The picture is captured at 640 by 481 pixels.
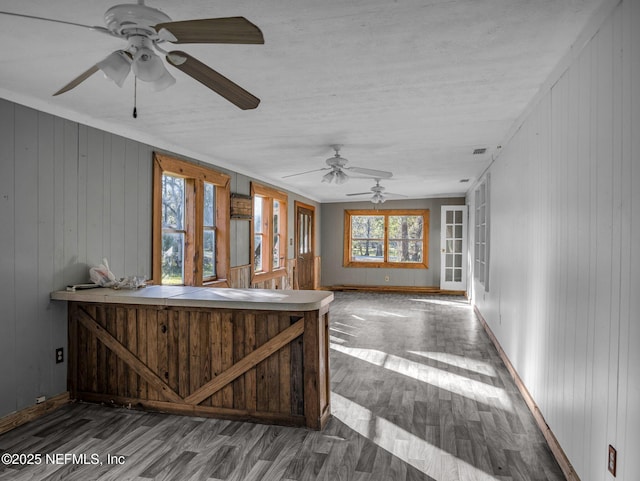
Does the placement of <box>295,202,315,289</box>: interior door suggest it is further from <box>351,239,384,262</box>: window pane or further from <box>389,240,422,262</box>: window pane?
<box>389,240,422,262</box>: window pane

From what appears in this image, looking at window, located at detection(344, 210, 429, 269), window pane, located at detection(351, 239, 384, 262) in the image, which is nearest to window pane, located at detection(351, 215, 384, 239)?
window, located at detection(344, 210, 429, 269)

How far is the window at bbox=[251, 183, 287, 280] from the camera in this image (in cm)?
717

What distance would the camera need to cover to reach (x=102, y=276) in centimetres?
369

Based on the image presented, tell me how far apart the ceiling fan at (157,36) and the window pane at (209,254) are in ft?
11.9

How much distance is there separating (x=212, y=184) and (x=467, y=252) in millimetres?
6329

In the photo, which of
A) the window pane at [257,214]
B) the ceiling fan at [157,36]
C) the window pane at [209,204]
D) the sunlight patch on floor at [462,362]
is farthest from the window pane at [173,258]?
the ceiling fan at [157,36]

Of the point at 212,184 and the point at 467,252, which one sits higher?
the point at 212,184

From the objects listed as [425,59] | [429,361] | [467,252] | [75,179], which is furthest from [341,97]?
[467,252]

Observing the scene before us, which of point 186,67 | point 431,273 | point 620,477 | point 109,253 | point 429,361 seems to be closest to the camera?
point 620,477

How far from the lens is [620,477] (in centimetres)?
173

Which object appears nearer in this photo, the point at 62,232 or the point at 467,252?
the point at 62,232

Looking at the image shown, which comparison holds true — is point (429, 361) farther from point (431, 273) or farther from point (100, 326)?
point (431, 273)

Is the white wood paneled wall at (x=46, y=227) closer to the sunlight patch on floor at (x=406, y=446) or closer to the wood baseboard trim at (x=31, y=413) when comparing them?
the wood baseboard trim at (x=31, y=413)

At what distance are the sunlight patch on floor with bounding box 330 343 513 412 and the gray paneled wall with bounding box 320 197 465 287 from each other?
19.2ft
